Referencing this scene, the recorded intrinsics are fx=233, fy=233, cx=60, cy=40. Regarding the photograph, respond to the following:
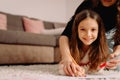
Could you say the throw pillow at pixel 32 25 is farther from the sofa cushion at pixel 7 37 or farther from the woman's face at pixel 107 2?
the woman's face at pixel 107 2

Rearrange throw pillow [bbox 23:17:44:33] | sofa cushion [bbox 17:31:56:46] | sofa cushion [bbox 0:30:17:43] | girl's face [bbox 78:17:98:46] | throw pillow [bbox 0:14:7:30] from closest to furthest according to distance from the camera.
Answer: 1. girl's face [bbox 78:17:98:46]
2. sofa cushion [bbox 0:30:17:43]
3. sofa cushion [bbox 17:31:56:46]
4. throw pillow [bbox 0:14:7:30]
5. throw pillow [bbox 23:17:44:33]

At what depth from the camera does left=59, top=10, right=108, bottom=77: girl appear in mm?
1111

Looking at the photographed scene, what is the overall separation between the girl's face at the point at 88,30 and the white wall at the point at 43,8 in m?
1.77

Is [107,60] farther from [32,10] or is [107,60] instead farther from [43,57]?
[32,10]

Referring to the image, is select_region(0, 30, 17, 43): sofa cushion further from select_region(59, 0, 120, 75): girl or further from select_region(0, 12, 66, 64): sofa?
select_region(59, 0, 120, 75): girl

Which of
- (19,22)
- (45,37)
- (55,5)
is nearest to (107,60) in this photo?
(45,37)

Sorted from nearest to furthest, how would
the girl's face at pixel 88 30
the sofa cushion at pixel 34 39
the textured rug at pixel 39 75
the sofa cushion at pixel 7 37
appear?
1. the textured rug at pixel 39 75
2. the girl's face at pixel 88 30
3. the sofa cushion at pixel 7 37
4. the sofa cushion at pixel 34 39

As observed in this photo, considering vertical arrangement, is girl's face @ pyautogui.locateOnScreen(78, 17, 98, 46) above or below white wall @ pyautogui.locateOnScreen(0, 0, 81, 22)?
below

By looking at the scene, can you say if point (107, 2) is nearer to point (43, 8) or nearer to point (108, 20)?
point (108, 20)

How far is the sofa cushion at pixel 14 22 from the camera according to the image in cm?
254

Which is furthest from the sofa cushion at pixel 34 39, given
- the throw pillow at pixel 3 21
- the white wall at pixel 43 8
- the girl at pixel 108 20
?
the white wall at pixel 43 8

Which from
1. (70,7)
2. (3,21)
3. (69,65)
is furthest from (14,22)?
(69,65)

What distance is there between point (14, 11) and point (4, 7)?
164mm

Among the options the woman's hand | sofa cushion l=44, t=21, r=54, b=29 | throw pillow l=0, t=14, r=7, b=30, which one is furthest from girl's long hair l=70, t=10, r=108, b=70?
sofa cushion l=44, t=21, r=54, b=29
